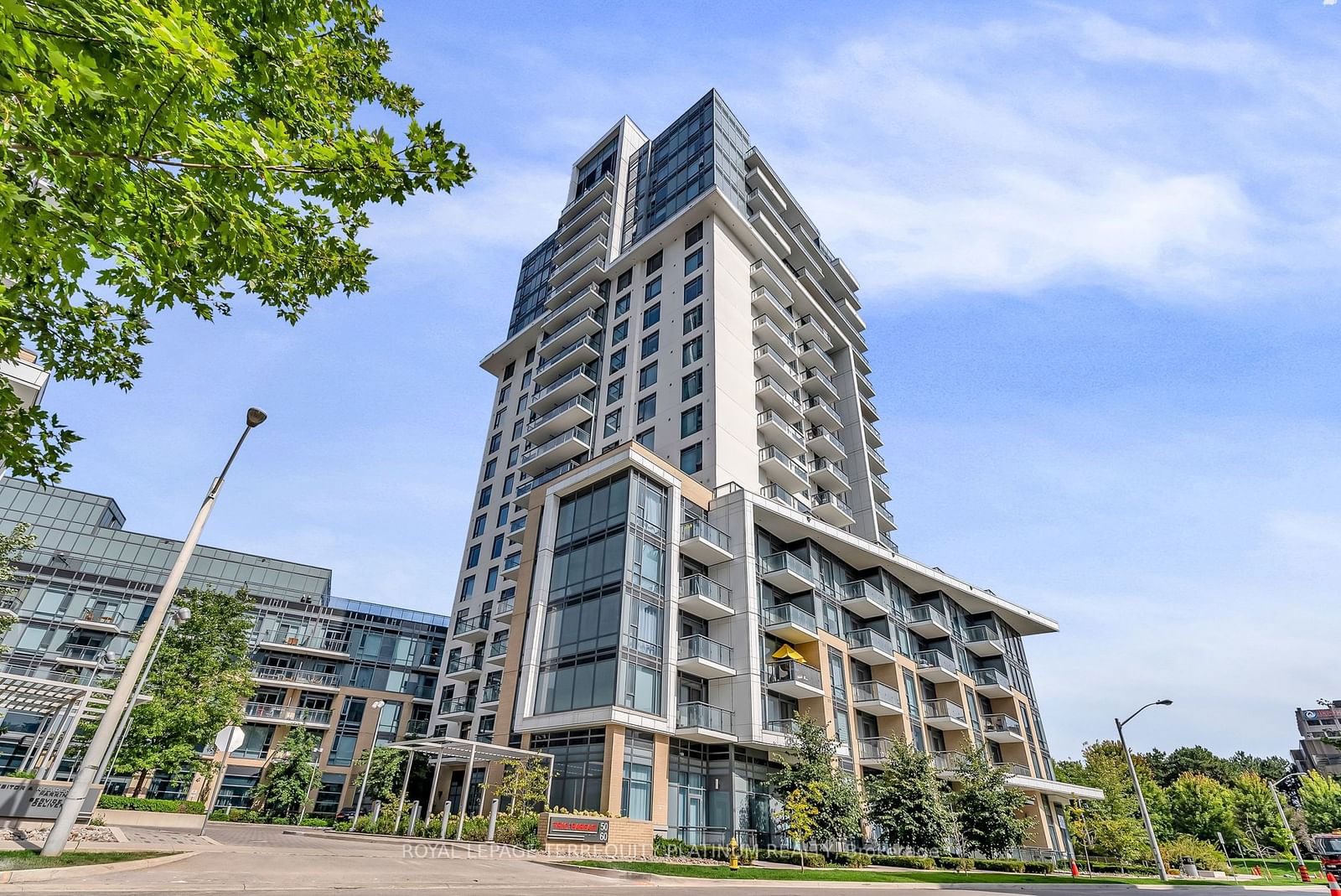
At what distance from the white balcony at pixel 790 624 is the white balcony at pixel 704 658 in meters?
3.49

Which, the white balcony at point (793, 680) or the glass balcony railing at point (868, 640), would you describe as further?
the glass balcony railing at point (868, 640)

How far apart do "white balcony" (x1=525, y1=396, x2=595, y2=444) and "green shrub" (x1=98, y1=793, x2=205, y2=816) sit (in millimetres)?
30042

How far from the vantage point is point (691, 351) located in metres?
45.4

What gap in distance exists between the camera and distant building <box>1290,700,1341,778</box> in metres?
131

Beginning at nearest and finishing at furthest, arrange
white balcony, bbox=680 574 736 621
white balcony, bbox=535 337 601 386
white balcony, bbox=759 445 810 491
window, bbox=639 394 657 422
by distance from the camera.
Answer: white balcony, bbox=680 574 736 621 < white balcony, bbox=759 445 810 491 < window, bbox=639 394 657 422 < white balcony, bbox=535 337 601 386

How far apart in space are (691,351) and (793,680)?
855 inches

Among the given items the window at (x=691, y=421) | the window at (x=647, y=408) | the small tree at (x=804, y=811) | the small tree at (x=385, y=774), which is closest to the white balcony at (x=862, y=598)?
the window at (x=691, y=421)

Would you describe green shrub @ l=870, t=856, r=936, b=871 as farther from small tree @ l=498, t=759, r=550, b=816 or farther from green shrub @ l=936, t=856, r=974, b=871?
small tree @ l=498, t=759, r=550, b=816

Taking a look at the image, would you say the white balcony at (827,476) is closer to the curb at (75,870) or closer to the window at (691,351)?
the window at (691,351)

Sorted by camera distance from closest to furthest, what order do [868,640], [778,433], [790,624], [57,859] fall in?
[57,859], [790,624], [868,640], [778,433]

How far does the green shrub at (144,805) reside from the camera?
3259 cm

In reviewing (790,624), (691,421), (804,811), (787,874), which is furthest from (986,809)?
(691,421)

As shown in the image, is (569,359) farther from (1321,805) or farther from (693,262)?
(1321,805)

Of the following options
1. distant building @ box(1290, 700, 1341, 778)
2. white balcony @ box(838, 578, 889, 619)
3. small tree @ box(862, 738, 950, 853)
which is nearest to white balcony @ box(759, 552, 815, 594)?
white balcony @ box(838, 578, 889, 619)
